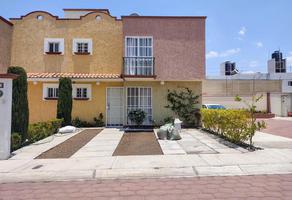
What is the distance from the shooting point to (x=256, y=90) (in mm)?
34719

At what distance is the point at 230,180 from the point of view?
653 centimetres

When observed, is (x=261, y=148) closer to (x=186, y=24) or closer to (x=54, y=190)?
(x=54, y=190)

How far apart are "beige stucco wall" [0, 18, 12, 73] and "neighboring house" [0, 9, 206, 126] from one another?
0.36 metres

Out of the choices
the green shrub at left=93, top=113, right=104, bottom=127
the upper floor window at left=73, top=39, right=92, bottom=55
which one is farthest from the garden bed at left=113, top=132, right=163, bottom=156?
the upper floor window at left=73, top=39, right=92, bottom=55

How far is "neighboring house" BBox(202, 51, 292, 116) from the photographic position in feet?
112

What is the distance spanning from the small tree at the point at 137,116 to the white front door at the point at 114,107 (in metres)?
1.26

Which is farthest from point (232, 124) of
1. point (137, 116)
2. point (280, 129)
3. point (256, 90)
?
point (256, 90)

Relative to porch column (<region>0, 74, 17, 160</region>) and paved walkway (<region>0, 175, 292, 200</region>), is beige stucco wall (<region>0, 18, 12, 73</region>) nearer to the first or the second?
porch column (<region>0, 74, 17, 160</region>)

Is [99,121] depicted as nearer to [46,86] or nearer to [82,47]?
[46,86]

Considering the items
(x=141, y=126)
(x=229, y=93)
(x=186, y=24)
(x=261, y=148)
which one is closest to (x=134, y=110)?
(x=141, y=126)

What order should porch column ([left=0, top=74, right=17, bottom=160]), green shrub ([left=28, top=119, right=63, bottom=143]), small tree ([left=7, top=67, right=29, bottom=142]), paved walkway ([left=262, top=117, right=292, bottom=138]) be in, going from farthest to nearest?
paved walkway ([left=262, top=117, right=292, bottom=138])
green shrub ([left=28, top=119, right=63, bottom=143])
small tree ([left=7, top=67, right=29, bottom=142])
porch column ([left=0, top=74, right=17, bottom=160])

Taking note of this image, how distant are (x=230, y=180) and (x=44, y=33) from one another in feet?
53.8

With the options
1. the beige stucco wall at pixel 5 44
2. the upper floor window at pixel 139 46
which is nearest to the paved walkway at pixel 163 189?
the upper floor window at pixel 139 46

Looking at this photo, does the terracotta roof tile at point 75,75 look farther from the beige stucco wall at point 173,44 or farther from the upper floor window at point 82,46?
the beige stucco wall at point 173,44
